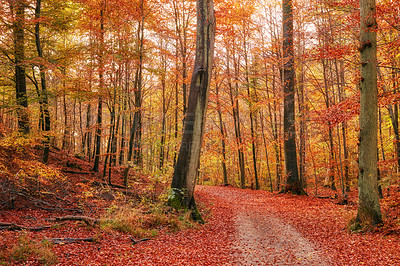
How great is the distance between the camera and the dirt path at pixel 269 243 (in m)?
5.01

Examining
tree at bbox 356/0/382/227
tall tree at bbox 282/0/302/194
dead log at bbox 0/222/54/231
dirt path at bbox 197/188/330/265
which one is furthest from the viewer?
tall tree at bbox 282/0/302/194

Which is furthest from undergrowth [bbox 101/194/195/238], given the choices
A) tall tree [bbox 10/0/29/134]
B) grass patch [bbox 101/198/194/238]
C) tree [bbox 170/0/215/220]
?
tall tree [bbox 10/0/29/134]

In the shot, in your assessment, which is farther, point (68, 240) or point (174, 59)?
point (174, 59)

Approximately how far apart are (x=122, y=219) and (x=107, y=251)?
161 centimetres

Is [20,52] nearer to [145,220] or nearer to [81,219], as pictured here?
[81,219]

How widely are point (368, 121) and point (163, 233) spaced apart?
6.00 meters

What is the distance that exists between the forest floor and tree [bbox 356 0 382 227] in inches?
21.0

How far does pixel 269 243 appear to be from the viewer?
616cm

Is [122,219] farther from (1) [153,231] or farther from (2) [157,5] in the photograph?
(2) [157,5]

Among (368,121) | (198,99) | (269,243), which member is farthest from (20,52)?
(368,121)

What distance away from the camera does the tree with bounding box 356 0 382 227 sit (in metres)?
6.21

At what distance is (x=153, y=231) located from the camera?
6582 millimetres

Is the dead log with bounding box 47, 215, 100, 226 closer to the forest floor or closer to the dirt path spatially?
the forest floor

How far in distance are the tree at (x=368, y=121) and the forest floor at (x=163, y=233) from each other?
0.53 m
